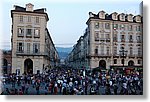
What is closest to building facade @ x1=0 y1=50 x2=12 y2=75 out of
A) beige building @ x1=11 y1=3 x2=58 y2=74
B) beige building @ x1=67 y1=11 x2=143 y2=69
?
beige building @ x1=11 y1=3 x2=58 y2=74

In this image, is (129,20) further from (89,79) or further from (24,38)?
(24,38)

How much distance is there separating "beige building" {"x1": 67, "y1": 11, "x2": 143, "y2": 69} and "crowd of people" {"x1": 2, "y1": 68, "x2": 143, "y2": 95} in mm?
177

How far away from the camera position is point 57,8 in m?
4.62

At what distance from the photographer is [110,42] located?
16.1ft

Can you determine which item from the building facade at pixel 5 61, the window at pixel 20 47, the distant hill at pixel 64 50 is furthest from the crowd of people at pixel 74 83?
the window at pixel 20 47

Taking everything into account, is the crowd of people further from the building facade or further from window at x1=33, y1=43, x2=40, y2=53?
window at x1=33, y1=43, x2=40, y2=53

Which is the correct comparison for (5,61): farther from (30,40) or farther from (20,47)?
(30,40)

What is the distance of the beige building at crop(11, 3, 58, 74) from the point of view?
15.2ft

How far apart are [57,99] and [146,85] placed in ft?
4.74

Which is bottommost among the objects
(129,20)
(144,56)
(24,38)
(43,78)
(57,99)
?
(57,99)

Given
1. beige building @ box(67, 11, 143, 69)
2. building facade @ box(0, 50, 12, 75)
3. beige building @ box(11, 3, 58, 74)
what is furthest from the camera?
beige building @ box(67, 11, 143, 69)

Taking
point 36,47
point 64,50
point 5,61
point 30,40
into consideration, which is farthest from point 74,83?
point 5,61

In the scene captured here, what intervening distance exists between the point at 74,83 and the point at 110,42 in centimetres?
96

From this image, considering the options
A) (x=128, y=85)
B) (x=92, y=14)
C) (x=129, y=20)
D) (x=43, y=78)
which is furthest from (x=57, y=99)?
(x=129, y=20)
